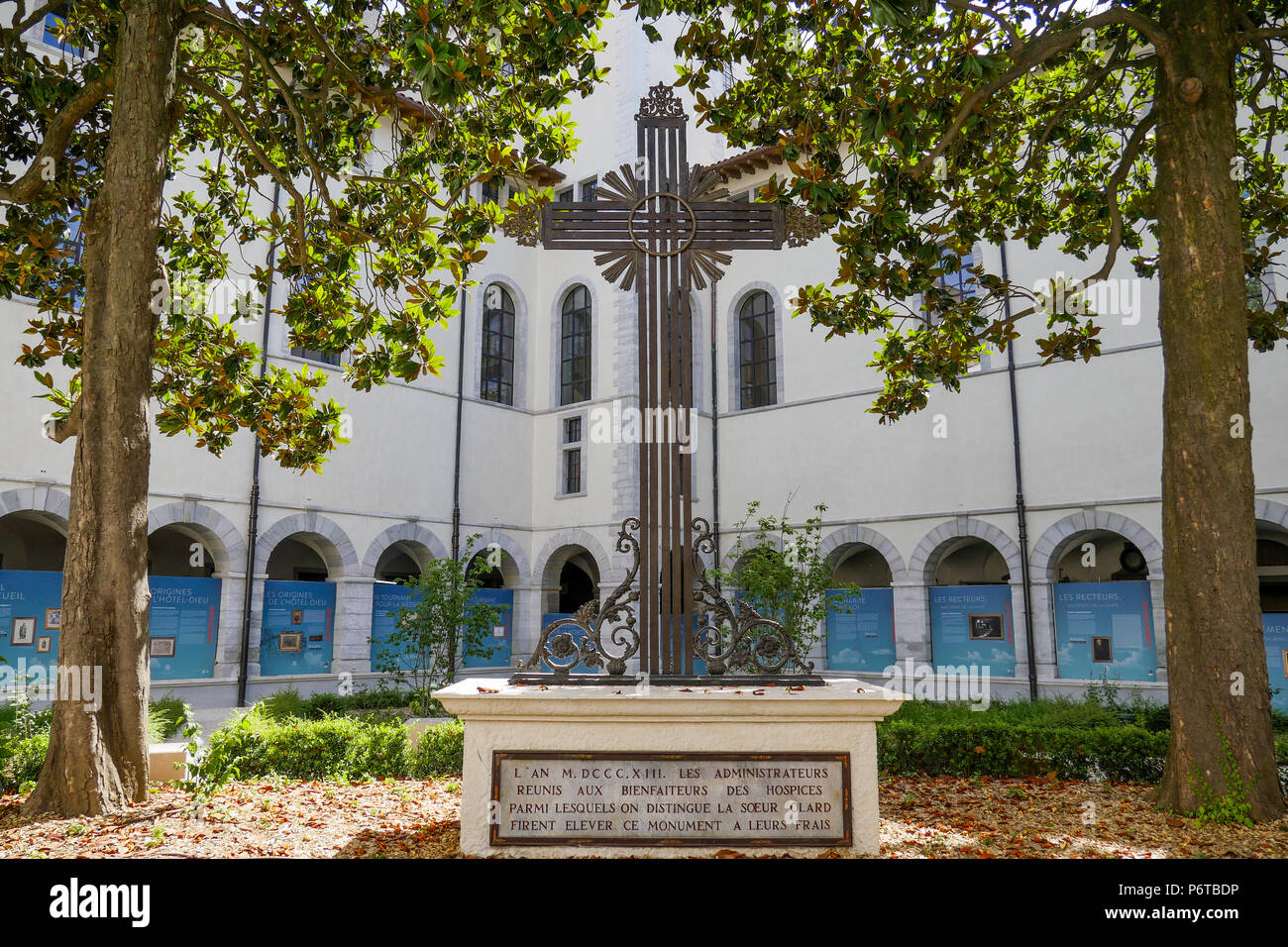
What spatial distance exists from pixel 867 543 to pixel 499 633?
25.0ft

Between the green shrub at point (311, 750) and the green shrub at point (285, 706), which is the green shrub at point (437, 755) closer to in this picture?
the green shrub at point (311, 750)

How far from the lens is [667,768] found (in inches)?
165

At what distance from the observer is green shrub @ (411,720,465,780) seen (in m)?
6.88

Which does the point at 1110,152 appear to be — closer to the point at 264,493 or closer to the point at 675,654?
the point at 675,654

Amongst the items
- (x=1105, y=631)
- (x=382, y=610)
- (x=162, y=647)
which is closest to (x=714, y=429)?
(x=382, y=610)

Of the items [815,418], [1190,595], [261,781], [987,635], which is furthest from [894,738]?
[815,418]

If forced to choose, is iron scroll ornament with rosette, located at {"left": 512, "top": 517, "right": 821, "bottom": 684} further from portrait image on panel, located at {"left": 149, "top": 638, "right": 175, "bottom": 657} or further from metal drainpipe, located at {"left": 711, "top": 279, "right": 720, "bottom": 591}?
metal drainpipe, located at {"left": 711, "top": 279, "right": 720, "bottom": 591}

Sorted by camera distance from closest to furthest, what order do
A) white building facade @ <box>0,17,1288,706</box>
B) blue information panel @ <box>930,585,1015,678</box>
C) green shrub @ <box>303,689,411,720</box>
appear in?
green shrub @ <box>303,689,411,720</box>, white building facade @ <box>0,17,1288,706</box>, blue information panel @ <box>930,585,1015,678</box>

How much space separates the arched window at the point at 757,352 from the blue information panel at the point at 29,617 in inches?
494

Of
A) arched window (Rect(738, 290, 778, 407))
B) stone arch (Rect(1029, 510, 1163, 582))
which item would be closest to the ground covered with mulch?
stone arch (Rect(1029, 510, 1163, 582))

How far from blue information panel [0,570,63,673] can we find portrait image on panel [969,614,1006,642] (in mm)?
13727

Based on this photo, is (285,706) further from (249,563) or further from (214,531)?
(214,531)

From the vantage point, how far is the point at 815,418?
17219 mm

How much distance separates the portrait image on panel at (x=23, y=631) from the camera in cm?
1213
